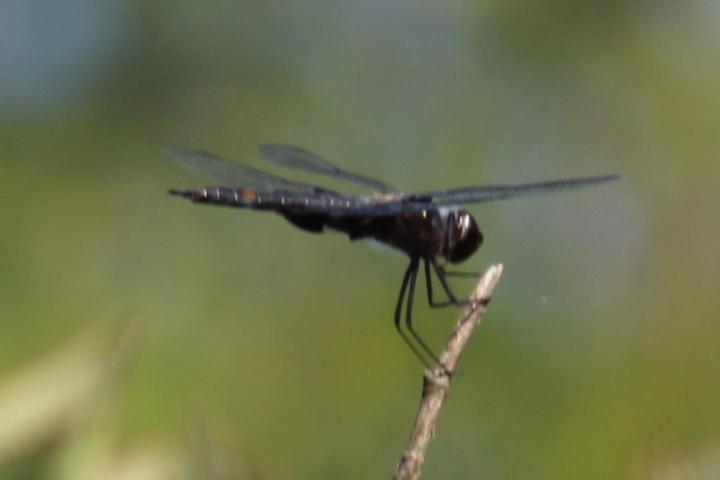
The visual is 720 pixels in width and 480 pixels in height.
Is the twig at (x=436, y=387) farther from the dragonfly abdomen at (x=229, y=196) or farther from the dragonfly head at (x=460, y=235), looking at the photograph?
the dragonfly abdomen at (x=229, y=196)

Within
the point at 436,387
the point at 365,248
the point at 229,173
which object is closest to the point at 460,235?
the point at 229,173

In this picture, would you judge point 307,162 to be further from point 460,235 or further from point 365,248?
point 365,248

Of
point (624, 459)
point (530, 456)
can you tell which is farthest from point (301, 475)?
point (624, 459)

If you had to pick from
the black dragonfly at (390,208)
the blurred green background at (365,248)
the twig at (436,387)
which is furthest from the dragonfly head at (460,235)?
the twig at (436,387)

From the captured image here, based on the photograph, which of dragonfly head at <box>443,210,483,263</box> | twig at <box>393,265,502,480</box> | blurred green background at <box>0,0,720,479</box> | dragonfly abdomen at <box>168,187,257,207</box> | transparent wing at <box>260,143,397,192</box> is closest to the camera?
twig at <box>393,265,502,480</box>

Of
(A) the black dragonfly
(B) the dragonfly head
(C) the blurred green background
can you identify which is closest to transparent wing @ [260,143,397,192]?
(A) the black dragonfly

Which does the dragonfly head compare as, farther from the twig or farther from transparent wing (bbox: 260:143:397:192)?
the twig
